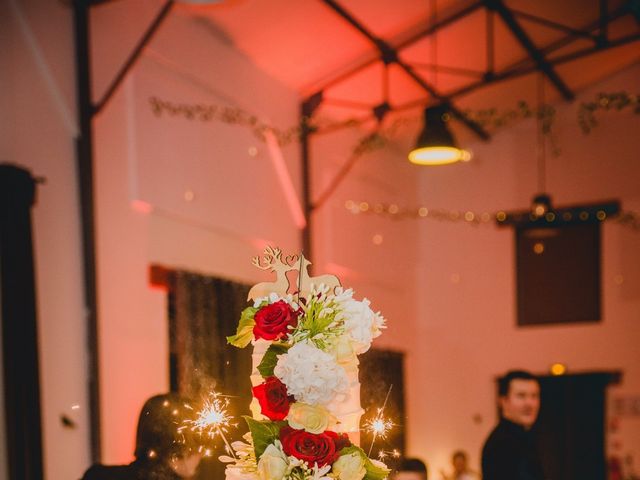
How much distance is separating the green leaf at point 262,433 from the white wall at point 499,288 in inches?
332

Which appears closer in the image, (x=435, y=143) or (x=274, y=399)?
(x=274, y=399)

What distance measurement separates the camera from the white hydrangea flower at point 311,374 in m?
1.65

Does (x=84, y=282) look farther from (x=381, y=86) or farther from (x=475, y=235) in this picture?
(x=475, y=235)

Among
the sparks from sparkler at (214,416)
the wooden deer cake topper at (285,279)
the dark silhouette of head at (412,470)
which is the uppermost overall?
the wooden deer cake topper at (285,279)

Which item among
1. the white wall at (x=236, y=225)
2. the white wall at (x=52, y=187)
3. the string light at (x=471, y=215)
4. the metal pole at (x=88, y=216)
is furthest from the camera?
the string light at (x=471, y=215)

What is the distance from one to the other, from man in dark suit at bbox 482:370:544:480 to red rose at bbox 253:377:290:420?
6.74 ft

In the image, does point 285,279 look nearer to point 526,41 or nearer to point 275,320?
point 275,320

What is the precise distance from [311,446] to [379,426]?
0.20 m

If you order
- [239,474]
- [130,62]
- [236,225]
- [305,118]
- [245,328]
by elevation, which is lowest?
[239,474]

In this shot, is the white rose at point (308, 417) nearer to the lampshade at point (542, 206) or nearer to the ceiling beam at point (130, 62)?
the ceiling beam at point (130, 62)

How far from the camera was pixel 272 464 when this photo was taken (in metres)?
1.65

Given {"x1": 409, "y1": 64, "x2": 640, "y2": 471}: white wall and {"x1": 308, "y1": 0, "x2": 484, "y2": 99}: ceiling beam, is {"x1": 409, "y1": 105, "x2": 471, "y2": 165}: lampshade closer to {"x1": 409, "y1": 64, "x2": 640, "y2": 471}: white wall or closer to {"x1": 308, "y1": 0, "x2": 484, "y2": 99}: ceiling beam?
{"x1": 308, "y1": 0, "x2": 484, "y2": 99}: ceiling beam

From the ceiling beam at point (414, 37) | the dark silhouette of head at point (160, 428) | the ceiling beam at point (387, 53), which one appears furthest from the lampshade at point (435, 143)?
the dark silhouette of head at point (160, 428)

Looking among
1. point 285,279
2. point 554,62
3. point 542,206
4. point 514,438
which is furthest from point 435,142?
point 285,279
